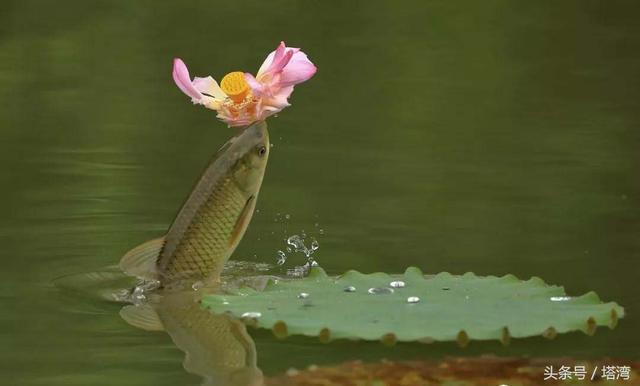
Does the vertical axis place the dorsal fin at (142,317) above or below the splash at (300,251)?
below

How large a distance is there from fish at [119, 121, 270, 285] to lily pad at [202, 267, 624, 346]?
0.24 meters

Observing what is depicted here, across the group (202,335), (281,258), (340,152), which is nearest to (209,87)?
(202,335)

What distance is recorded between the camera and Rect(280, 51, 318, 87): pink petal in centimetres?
359

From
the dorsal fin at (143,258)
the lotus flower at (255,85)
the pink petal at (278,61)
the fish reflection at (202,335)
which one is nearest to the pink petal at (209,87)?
the lotus flower at (255,85)

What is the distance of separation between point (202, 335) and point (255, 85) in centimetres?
59

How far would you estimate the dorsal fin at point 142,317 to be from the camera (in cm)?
373

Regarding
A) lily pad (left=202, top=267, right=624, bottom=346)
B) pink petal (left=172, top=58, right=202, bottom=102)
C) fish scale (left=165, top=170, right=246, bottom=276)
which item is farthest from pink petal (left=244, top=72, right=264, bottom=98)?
lily pad (left=202, top=267, right=624, bottom=346)

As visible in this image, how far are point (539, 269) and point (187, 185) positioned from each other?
1514mm

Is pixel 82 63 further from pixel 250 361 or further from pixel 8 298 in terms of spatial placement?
pixel 250 361

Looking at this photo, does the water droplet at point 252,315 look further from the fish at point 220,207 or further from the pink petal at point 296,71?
the pink petal at point 296,71

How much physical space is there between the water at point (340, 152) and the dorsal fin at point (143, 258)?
133 millimetres

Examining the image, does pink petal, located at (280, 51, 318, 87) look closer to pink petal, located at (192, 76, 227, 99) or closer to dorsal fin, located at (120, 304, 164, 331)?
pink petal, located at (192, 76, 227, 99)

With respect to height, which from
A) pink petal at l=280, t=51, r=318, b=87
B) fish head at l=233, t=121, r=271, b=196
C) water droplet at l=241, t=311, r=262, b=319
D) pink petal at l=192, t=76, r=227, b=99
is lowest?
water droplet at l=241, t=311, r=262, b=319

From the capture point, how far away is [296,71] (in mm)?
3596
